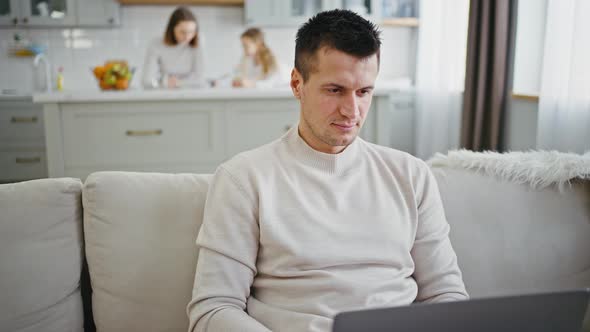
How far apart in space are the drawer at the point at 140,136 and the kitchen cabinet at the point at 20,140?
7.37ft

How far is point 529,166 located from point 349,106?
62cm

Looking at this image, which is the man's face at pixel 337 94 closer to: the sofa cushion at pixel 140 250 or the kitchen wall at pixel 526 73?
the sofa cushion at pixel 140 250

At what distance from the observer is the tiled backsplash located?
17.9ft

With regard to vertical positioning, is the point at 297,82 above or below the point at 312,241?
above

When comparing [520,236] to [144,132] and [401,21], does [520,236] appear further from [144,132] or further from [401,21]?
[401,21]

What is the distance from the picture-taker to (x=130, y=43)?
561 centimetres

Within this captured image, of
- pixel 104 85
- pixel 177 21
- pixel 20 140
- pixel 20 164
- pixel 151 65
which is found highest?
pixel 177 21

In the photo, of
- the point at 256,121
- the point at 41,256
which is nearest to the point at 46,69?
the point at 256,121

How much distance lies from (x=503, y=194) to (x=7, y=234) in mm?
1217

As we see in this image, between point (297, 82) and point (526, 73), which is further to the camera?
point (526, 73)

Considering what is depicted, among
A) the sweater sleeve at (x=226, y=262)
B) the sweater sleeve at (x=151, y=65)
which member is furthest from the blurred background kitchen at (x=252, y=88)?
the sweater sleeve at (x=226, y=262)

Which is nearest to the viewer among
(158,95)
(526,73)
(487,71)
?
(158,95)

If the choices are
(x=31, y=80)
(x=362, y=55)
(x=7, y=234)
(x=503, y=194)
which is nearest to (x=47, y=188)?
(x=7, y=234)

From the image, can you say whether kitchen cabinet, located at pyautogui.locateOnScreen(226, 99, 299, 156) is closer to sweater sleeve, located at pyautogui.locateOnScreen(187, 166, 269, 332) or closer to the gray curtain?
the gray curtain
